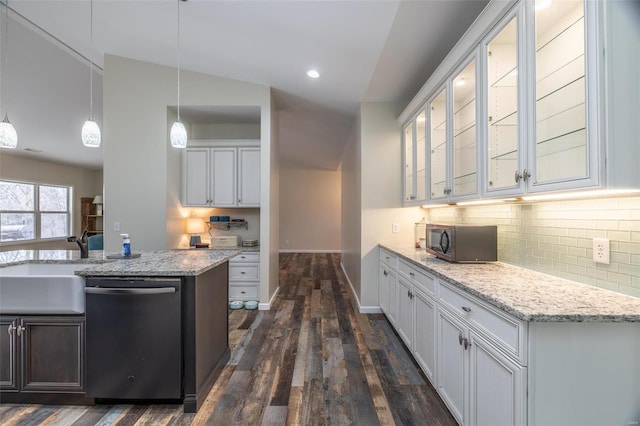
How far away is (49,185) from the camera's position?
7273 millimetres

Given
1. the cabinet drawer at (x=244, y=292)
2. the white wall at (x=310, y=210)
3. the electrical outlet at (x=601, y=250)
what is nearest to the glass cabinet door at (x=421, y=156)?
the electrical outlet at (x=601, y=250)

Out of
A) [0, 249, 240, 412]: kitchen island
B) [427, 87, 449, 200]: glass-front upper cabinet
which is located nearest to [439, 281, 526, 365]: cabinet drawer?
[427, 87, 449, 200]: glass-front upper cabinet

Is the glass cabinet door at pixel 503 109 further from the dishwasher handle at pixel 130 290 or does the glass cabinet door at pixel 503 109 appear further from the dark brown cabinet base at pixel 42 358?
the dark brown cabinet base at pixel 42 358

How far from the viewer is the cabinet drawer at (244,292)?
391 cm

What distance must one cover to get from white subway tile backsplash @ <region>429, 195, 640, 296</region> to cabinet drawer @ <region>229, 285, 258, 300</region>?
2.98 m

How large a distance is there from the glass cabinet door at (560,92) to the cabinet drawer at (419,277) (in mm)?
932

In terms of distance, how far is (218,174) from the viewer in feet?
13.4

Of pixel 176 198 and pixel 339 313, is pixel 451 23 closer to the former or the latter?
pixel 339 313

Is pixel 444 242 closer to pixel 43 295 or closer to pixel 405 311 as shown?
pixel 405 311

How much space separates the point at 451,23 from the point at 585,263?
186 centimetres

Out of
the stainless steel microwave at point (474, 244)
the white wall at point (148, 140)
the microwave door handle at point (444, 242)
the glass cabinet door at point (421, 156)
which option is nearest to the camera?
the stainless steel microwave at point (474, 244)

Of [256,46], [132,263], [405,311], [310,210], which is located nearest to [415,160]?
[405,311]

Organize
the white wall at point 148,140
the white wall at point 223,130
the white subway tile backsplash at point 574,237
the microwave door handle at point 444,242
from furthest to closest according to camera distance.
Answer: the white wall at point 223,130
the white wall at point 148,140
the microwave door handle at point 444,242
the white subway tile backsplash at point 574,237

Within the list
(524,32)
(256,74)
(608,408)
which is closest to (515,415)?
(608,408)
